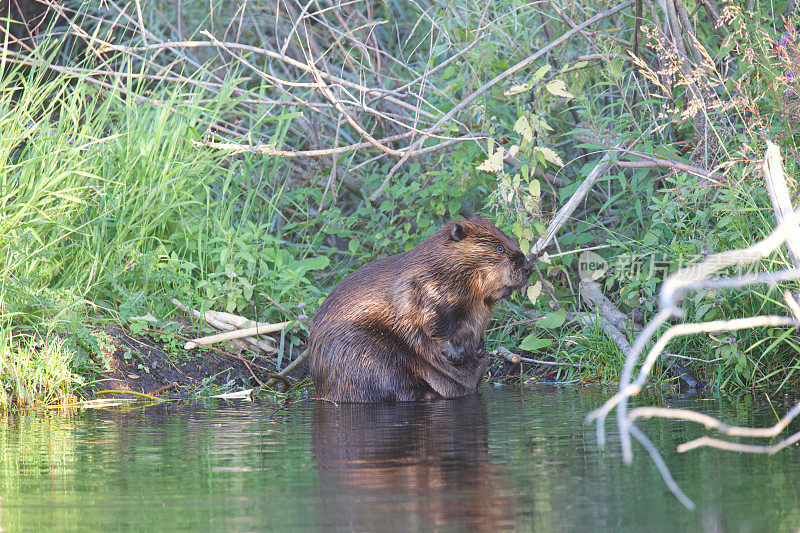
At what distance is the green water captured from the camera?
90.6 inches

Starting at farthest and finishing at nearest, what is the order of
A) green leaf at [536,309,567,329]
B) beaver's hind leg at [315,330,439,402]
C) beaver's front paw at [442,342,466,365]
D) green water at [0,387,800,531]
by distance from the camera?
1. green leaf at [536,309,567,329]
2. beaver's front paw at [442,342,466,365]
3. beaver's hind leg at [315,330,439,402]
4. green water at [0,387,800,531]

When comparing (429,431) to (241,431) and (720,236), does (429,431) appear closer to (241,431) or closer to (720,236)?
(241,431)

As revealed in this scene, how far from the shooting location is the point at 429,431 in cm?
365

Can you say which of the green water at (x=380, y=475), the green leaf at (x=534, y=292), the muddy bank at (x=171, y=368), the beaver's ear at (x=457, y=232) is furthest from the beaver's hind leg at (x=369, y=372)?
the green leaf at (x=534, y=292)

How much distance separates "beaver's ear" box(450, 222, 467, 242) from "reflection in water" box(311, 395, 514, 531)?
0.90 m

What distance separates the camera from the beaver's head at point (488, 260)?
4.84 m

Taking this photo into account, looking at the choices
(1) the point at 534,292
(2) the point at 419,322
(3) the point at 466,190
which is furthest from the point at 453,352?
(3) the point at 466,190

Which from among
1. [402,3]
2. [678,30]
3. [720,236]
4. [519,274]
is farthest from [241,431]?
[402,3]

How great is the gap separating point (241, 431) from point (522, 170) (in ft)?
7.30

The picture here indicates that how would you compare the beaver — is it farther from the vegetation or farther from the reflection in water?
the vegetation

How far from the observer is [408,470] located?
286 centimetres

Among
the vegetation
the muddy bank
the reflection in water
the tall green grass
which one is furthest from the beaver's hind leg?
the tall green grass

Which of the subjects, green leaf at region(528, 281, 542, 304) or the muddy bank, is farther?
green leaf at region(528, 281, 542, 304)

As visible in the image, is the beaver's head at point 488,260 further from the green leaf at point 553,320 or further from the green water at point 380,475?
the green water at point 380,475
